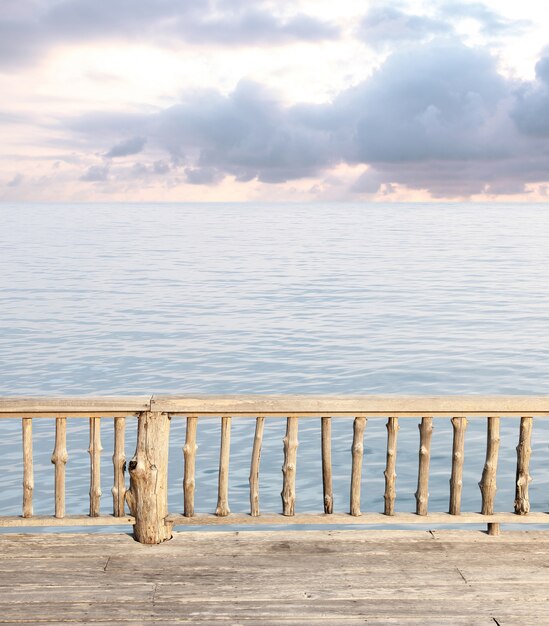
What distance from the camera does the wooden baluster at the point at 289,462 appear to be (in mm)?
5059

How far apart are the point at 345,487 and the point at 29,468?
27.8 ft

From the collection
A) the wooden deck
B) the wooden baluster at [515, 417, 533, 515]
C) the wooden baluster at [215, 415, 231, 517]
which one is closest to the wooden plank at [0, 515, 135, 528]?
the wooden deck

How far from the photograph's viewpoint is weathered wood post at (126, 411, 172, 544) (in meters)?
5.04

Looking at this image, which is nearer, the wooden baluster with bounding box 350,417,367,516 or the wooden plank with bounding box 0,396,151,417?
the wooden plank with bounding box 0,396,151,417

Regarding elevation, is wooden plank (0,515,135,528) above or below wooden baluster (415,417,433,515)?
below

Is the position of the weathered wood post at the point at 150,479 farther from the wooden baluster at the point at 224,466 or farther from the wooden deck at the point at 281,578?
the wooden baluster at the point at 224,466

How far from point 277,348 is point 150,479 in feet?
62.2

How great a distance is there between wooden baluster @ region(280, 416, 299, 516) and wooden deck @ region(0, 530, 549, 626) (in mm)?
219

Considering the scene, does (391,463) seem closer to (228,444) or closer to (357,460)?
(357,460)

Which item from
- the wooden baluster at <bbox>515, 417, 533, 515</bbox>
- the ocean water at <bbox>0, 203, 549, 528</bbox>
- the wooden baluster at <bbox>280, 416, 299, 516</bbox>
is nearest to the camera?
the wooden baluster at <bbox>280, 416, 299, 516</bbox>

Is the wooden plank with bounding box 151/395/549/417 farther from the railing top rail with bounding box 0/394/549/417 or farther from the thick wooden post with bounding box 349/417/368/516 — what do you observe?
the thick wooden post with bounding box 349/417/368/516

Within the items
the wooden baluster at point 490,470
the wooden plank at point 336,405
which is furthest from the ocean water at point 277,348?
the wooden plank at point 336,405

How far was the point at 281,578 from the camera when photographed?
4.60 metres

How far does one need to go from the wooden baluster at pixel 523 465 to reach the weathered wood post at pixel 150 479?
87.0 inches
